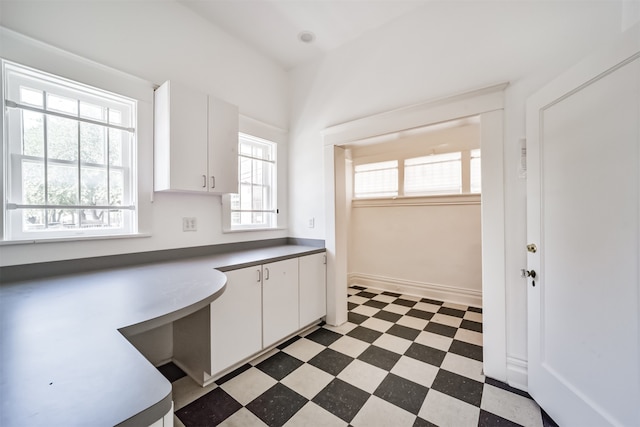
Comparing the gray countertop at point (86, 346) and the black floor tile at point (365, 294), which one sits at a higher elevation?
the gray countertop at point (86, 346)

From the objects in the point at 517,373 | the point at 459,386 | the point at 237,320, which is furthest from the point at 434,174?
the point at 237,320

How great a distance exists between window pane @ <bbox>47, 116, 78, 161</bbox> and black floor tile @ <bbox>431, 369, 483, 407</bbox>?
2.95 metres

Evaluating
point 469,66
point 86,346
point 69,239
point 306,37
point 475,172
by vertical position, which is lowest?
point 86,346

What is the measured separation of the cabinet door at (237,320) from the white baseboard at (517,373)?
186 cm

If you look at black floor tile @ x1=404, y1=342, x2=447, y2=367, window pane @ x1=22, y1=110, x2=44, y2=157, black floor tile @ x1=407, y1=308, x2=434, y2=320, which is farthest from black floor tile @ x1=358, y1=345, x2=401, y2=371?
window pane @ x1=22, y1=110, x2=44, y2=157

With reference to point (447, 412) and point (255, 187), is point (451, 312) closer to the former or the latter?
point (447, 412)

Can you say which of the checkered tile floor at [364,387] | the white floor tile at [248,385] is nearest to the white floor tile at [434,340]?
the checkered tile floor at [364,387]

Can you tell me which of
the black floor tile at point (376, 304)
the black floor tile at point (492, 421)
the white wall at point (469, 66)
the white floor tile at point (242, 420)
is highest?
the white wall at point (469, 66)

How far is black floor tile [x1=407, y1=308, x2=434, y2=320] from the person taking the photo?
2.87m

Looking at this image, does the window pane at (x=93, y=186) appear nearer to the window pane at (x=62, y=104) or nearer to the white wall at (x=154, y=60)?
the white wall at (x=154, y=60)

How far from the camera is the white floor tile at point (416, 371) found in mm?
1818

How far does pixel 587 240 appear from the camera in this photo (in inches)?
51.4

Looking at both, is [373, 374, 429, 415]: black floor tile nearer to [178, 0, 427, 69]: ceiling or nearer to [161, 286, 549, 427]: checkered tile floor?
[161, 286, 549, 427]: checkered tile floor

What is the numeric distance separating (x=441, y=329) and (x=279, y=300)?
170cm
